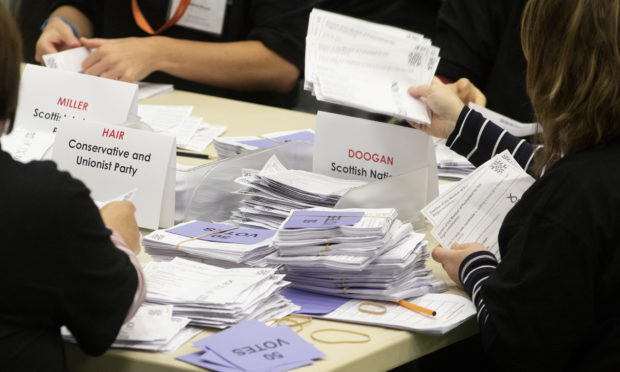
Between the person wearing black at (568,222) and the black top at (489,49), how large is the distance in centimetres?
168

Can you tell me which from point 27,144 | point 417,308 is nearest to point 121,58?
point 27,144

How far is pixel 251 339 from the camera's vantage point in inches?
53.1

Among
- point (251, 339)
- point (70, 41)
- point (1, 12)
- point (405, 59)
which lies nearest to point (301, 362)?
point (251, 339)

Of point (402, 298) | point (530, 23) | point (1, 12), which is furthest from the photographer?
point (402, 298)

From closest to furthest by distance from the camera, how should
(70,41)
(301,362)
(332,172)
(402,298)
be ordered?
(301,362)
(402,298)
(332,172)
(70,41)

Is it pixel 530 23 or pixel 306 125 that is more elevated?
pixel 530 23

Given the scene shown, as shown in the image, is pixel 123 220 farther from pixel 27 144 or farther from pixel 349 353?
pixel 27 144

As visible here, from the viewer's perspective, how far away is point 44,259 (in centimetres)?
112

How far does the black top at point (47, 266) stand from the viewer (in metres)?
1.11

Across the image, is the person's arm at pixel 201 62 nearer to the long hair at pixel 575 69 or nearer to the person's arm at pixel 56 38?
the person's arm at pixel 56 38

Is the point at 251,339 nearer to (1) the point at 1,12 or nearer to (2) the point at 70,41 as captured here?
(1) the point at 1,12

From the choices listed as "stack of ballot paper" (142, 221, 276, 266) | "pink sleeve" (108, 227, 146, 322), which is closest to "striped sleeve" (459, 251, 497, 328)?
"stack of ballot paper" (142, 221, 276, 266)

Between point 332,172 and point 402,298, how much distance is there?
55 centimetres

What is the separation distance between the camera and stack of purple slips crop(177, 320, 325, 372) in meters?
1.27
